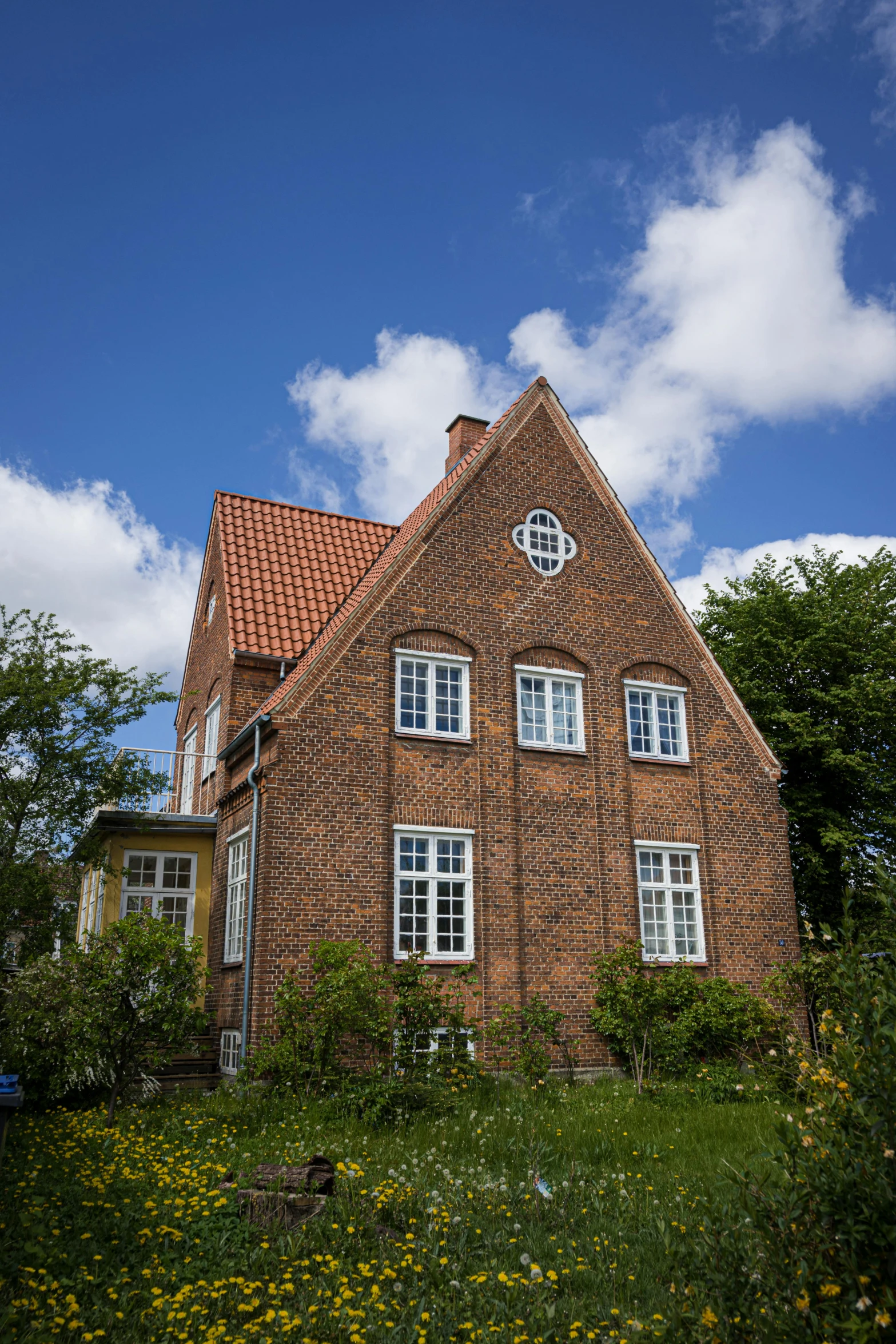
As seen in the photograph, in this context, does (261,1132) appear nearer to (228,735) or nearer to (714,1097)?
(714,1097)

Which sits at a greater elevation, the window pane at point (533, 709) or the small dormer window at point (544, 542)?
the small dormer window at point (544, 542)

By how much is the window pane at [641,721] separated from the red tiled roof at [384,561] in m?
5.19

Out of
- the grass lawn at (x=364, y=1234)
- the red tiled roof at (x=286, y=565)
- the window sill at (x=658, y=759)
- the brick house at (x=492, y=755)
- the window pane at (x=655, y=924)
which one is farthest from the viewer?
the red tiled roof at (x=286, y=565)

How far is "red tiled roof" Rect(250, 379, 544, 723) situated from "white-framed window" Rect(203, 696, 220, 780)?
1814mm

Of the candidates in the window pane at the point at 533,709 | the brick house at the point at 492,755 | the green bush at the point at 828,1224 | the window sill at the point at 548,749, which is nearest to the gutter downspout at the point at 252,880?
the brick house at the point at 492,755

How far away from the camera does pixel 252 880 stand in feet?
49.8

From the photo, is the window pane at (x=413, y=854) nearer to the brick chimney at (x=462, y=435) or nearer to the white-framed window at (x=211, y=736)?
the white-framed window at (x=211, y=736)

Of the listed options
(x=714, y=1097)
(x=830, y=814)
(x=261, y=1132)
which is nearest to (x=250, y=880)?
(x=261, y=1132)

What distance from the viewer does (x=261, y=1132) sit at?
11.1 metres

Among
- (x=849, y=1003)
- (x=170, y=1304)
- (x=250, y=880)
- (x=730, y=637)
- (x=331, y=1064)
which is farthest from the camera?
(x=730, y=637)

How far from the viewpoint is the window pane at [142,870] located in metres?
18.4

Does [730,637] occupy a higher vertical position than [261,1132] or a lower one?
higher

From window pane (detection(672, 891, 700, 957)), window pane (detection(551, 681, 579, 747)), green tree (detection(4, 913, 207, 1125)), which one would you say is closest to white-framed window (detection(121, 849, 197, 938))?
green tree (detection(4, 913, 207, 1125))

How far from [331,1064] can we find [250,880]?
303 centimetres
